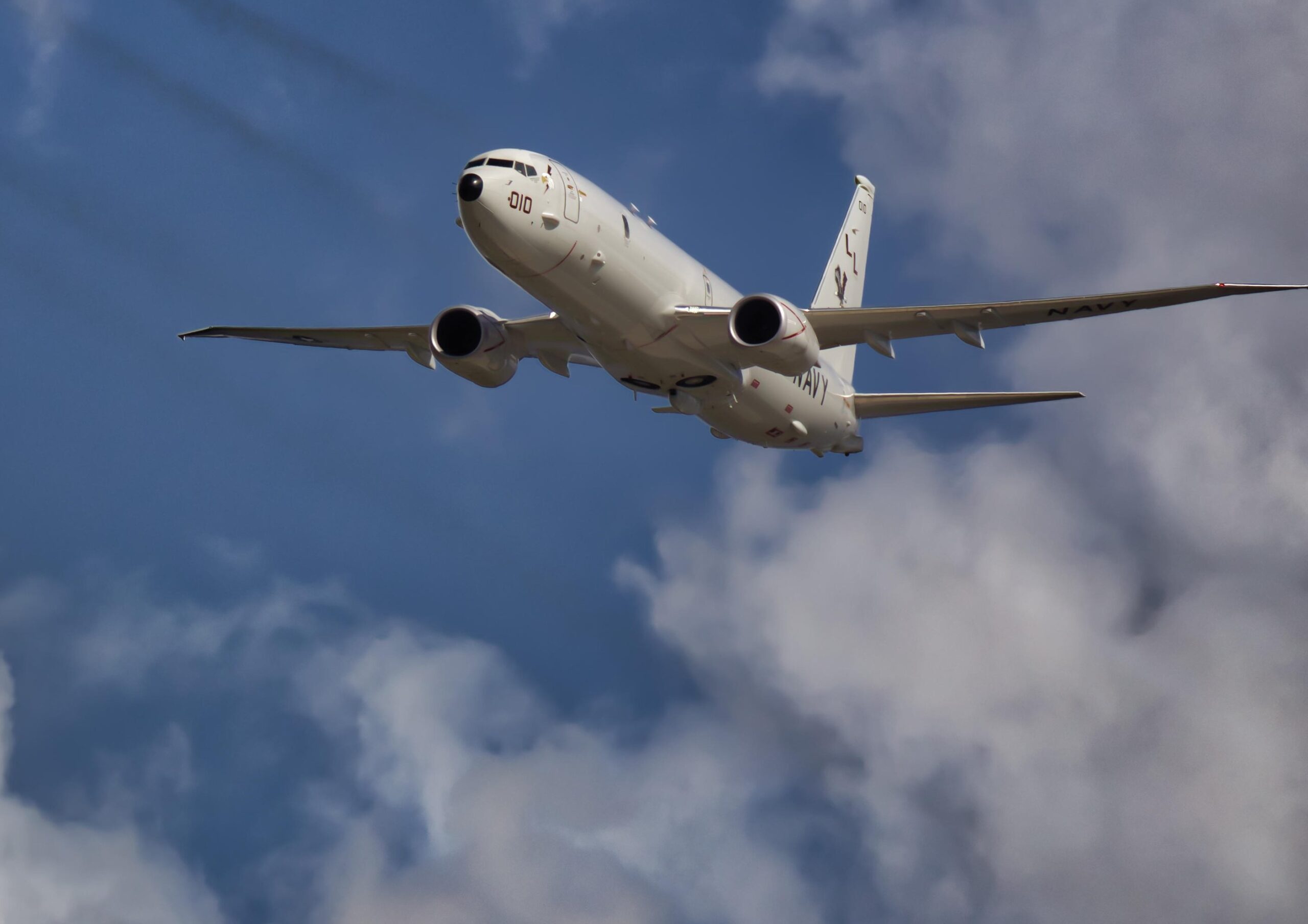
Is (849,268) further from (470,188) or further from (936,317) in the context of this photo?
(470,188)

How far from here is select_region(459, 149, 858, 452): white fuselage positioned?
37031mm

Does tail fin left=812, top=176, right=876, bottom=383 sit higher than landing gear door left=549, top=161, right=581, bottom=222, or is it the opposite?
tail fin left=812, top=176, right=876, bottom=383

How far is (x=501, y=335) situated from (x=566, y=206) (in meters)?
7.98

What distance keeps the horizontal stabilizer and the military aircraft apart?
5 centimetres

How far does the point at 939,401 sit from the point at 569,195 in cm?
1528

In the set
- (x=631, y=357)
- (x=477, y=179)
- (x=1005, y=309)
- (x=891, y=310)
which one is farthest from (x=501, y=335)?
(x=1005, y=309)

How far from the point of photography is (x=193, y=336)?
164 feet

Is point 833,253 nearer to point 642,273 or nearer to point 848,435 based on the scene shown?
point 848,435

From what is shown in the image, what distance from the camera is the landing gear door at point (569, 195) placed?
37719 mm

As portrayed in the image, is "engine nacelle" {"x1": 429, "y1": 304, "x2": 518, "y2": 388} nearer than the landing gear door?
No

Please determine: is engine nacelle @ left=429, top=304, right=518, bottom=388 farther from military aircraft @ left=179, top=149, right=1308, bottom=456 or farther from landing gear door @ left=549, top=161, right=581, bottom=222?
landing gear door @ left=549, top=161, right=581, bottom=222

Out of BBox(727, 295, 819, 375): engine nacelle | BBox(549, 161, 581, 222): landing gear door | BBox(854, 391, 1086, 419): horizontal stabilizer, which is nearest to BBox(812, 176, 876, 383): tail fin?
BBox(854, 391, 1086, 419): horizontal stabilizer

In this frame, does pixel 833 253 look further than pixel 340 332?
Yes

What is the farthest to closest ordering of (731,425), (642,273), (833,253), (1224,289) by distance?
(833,253), (731,425), (642,273), (1224,289)
